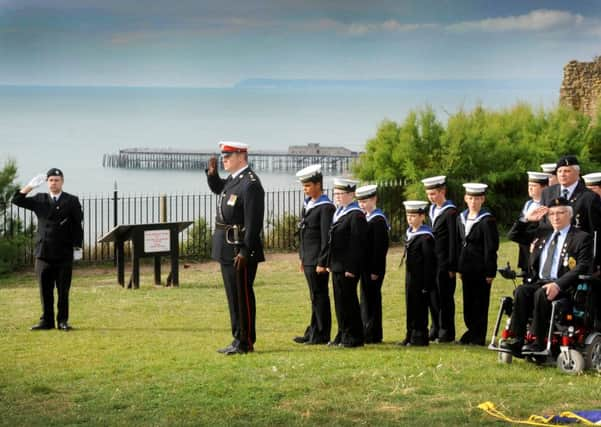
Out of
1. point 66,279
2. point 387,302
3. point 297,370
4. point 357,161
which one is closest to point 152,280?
point 387,302

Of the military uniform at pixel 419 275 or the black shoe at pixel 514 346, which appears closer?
the black shoe at pixel 514 346

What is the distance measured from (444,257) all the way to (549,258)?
82.3 inches

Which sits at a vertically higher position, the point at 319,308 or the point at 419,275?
the point at 419,275

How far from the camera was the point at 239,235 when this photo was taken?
11.0 metres

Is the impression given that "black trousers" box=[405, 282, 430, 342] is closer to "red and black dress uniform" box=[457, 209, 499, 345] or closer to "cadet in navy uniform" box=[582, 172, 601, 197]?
"red and black dress uniform" box=[457, 209, 499, 345]

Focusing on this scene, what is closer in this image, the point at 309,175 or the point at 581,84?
the point at 309,175


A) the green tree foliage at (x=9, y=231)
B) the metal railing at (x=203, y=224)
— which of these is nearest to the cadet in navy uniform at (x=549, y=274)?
the metal railing at (x=203, y=224)

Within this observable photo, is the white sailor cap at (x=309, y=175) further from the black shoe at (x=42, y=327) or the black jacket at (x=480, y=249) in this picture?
the black shoe at (x=42, y=327)

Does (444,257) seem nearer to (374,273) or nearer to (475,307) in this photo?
(475,307)

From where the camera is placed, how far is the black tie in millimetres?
10352

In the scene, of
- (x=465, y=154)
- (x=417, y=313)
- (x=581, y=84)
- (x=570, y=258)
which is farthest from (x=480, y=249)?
(x=581, y=84)

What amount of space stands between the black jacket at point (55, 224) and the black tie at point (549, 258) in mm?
5487

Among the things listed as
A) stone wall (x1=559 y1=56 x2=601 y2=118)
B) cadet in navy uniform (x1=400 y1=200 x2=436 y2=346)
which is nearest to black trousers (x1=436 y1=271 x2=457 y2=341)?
cadet in navy uniform (x1=400 y1=200 x2=436 y2=346)

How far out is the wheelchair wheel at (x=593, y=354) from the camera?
32.3 feet
